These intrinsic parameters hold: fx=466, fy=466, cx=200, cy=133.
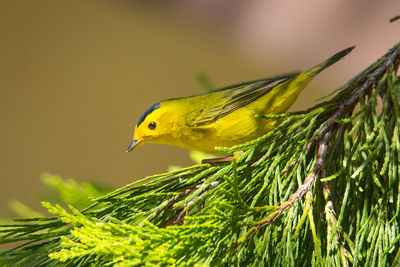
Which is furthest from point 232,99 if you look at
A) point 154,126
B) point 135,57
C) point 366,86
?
point 135,57

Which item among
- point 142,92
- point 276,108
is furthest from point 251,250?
point 142,92

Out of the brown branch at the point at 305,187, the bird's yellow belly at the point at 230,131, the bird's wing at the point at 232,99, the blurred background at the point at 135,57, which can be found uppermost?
the blurred background at the point at 135,57

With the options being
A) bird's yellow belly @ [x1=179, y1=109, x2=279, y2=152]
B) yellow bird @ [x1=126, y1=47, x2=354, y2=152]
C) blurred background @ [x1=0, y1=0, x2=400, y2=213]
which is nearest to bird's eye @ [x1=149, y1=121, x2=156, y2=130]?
yellow bird @ [x1=126, y1=47, x2=354, y2=152]

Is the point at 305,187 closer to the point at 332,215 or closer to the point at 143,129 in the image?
the point at 332,215

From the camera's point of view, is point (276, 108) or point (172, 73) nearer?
point (276, 108)

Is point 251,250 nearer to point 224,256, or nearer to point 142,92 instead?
point 224,256

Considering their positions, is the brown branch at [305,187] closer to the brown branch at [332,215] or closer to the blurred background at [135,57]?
the brown branch at [332,215]

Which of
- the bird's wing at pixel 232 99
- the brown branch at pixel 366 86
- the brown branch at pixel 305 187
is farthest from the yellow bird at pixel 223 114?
the brown branch at pixel 305 187
